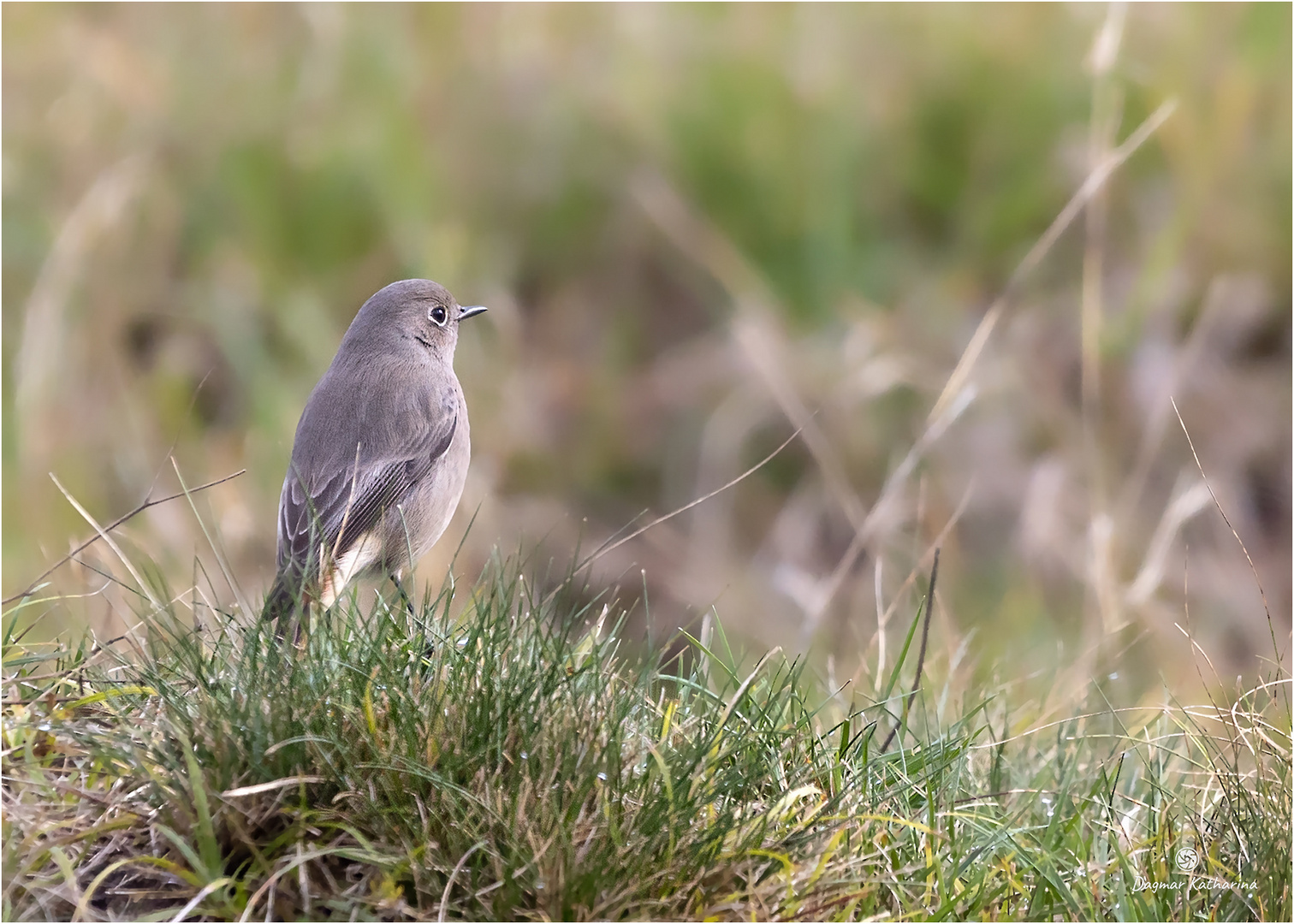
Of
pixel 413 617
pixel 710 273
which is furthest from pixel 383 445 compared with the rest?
pixel 710 273

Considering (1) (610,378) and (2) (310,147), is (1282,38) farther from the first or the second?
(2) (310,147)

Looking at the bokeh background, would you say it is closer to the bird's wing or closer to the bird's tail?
the bird's wing

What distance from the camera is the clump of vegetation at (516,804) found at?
2.35m

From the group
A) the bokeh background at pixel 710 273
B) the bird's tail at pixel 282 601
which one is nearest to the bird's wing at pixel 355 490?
the bird's tail at pixel 282 601

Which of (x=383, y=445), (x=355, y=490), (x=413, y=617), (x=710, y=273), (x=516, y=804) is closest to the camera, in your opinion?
(x=516, y=804)

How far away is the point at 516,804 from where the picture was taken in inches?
94.1

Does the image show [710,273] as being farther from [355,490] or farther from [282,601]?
[282,601]

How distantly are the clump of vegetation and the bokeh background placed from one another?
4.24 m

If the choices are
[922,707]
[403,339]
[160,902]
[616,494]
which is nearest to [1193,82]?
[616,494]

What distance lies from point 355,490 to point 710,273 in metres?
5.03

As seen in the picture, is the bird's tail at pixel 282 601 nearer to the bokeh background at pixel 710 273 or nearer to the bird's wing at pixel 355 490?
the bird's wing at pixel 355 490

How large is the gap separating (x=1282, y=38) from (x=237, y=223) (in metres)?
7.14

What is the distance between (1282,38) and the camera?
8.95 metres

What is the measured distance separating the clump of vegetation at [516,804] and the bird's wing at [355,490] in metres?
1.19
